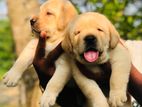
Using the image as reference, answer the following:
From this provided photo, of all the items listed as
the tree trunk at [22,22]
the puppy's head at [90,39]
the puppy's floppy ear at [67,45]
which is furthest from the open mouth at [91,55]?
the tree trunk at [22,22]

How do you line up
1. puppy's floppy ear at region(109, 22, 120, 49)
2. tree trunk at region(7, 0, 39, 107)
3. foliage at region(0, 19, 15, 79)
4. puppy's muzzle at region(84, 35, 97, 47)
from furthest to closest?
1. foliage at region(0, 19, 15, 79)
2. tree trunk at region(7, 0, 39, 107)
3. puppy's floppy ear at region(109, 22, 120, 49)
4. puppy's muzzle at region(84, 35, 97, 47)

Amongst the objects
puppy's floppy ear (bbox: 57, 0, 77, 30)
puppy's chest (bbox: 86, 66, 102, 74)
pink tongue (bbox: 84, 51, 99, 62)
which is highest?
pink tongue (bbox: 84, 51, 99, 62)

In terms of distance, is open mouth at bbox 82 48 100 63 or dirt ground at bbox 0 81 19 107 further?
dirt ground at bbox 0 81 19 107

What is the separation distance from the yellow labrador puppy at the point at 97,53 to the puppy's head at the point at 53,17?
36 centimetres

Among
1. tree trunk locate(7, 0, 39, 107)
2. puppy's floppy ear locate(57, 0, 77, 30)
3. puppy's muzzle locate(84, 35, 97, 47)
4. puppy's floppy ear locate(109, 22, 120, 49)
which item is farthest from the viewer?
tree trunk locate(7, 0, 39, 107)

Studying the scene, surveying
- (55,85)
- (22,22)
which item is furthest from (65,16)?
(22,22)

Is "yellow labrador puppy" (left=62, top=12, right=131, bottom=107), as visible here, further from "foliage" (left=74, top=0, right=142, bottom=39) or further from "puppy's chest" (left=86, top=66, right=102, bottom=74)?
"foliage" (left=74, top=0, right=142, bottom=39)

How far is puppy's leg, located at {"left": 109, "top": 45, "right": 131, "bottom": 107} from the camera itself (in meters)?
3.14

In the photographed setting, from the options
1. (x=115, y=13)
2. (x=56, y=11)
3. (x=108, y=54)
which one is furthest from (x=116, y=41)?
(x=115, y=13)

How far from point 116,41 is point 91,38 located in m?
0.18

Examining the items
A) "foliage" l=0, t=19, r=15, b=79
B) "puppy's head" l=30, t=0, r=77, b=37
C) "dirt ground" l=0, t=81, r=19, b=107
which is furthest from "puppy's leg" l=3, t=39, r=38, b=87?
"dirt ground" l=0, t=81, r=19, b=107

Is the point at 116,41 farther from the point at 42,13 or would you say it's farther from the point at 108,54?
the point at 42,13

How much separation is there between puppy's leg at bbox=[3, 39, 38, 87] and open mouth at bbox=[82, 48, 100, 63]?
1.58 ft

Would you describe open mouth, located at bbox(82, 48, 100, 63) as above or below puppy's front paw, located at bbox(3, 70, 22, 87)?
above
